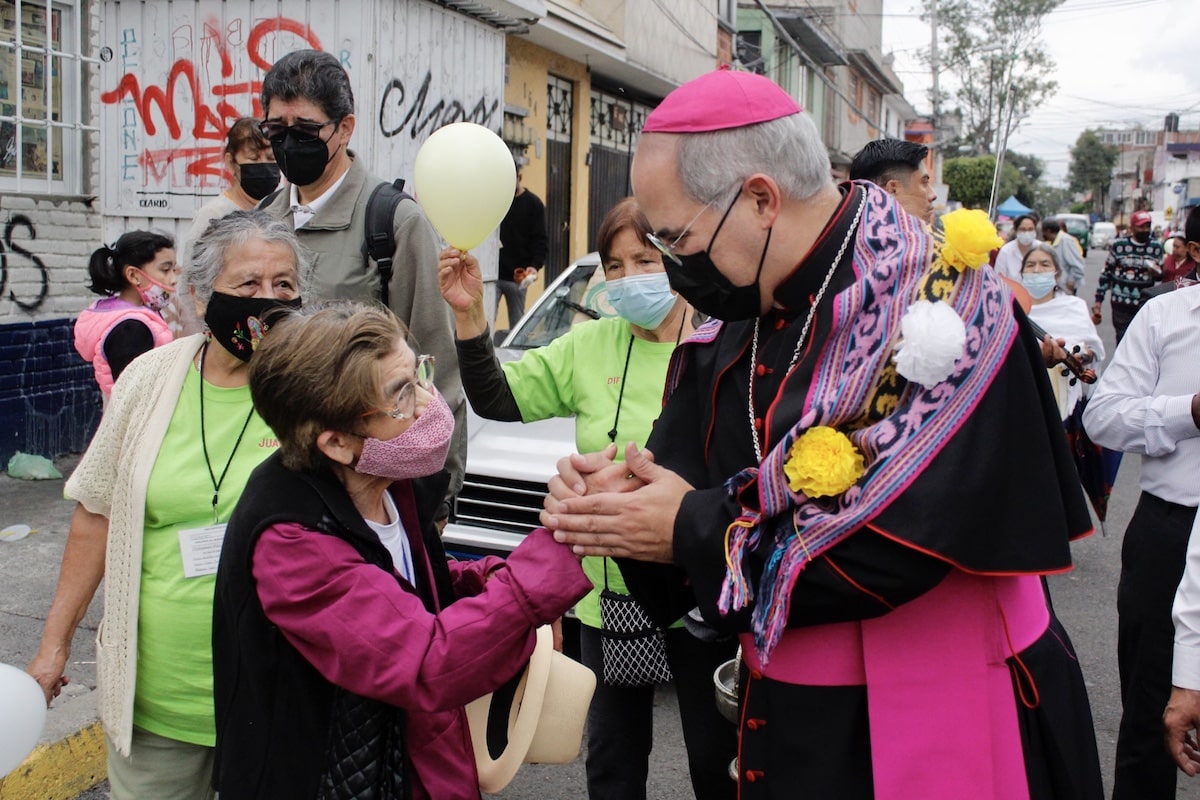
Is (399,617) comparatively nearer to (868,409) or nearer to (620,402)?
(868,409)

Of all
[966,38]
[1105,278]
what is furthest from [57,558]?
[966,38]

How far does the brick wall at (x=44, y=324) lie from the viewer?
Result: 736 cm

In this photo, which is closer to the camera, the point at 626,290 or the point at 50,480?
the point at 626,290

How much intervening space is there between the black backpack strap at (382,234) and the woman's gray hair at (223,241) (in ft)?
1.64

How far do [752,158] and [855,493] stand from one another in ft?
1.88

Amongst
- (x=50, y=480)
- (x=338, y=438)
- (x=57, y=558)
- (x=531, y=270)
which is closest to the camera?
(x=338, y=438)

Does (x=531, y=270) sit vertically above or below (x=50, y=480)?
above

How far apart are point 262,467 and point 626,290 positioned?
1.38m

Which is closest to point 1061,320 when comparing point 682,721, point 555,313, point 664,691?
point 555,313

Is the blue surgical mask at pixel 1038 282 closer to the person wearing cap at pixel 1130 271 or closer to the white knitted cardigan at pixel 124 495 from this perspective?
the white knitted cardigan at pixel 124 495

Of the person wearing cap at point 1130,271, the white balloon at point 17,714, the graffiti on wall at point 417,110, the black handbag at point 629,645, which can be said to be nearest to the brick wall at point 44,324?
the graffiti on wall at point 417,110

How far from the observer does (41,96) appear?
302 inches

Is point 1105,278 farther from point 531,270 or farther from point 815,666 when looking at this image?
point 815,666

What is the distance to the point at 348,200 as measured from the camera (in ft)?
11.5
